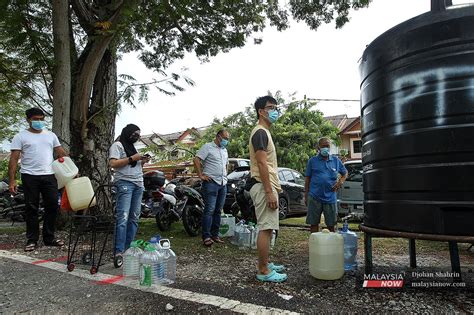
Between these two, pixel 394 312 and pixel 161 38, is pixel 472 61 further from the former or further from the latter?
pixel 161 38

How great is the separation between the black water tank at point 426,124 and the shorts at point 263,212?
966 mm

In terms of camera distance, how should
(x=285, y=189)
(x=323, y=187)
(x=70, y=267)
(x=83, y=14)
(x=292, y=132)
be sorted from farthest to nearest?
(x=292, y=132) < (x=285, y=189) < (x=83, y=14) < (x=323, y=187) < (x=70, y=267)

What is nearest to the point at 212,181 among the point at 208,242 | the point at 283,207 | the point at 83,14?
the point at 208,242

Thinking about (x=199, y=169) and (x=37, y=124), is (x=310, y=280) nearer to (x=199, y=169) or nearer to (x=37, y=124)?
(x=199, y=169)

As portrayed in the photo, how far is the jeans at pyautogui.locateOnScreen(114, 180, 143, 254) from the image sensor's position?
13.4 ft

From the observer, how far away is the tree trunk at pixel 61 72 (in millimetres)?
6496

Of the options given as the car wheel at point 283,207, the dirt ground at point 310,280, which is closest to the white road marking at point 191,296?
the dirt ground at point 310,280

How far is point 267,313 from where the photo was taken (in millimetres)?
2680

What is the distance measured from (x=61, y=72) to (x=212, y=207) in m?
3.85

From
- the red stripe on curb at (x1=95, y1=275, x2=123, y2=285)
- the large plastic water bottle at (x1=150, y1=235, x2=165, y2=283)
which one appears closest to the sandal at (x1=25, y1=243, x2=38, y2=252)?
the red stripe on curb at (x1=95, y1=275, x2=123, y2=285)

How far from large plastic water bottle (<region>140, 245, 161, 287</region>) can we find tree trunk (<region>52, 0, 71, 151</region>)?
12.6 ft

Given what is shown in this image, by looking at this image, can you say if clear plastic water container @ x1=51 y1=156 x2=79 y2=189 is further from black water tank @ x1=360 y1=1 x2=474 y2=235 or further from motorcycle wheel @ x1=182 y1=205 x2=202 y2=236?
black water tank @ x1=360 y1=1 x2=474 y2=235

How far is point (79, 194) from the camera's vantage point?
419cm

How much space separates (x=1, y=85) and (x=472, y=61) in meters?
7.81
